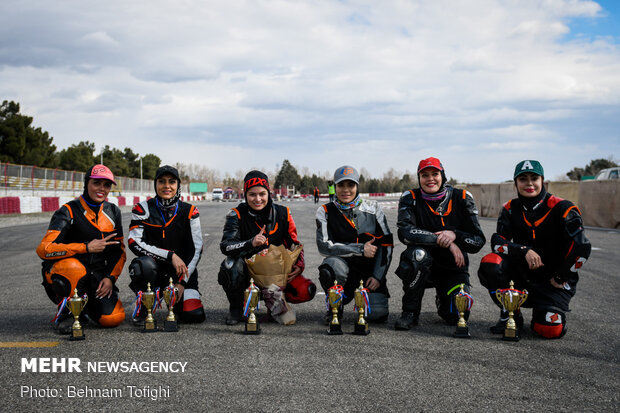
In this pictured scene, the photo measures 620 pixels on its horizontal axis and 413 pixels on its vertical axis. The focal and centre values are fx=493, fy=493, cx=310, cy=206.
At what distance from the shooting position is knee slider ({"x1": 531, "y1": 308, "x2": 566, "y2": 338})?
443cm

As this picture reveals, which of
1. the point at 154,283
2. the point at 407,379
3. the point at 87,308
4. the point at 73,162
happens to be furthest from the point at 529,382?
the point at 73,162

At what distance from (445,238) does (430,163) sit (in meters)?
0.77

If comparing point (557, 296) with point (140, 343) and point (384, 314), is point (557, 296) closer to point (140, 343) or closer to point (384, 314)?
point (384, 314)

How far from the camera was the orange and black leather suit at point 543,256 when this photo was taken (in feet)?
14.6

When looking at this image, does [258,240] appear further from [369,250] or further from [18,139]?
[18,139]

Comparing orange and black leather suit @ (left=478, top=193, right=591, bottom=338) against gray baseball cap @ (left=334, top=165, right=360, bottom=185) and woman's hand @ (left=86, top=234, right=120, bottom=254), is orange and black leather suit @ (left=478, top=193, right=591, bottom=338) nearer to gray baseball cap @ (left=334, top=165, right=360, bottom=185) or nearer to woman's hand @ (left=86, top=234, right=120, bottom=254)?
gray baseball cap @ (left=334, top=165, right=360, bottom=185)

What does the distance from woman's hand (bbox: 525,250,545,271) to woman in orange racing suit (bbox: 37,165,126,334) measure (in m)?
3.95

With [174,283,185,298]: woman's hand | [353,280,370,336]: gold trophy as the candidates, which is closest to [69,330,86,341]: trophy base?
[174,283,185,298]: woman's hand

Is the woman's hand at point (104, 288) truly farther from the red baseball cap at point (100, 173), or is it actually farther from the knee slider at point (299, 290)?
the knee slider at point (299, 290)

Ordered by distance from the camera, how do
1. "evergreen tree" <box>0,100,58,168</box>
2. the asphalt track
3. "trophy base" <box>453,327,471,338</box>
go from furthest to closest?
"evergreen tree" <box>0,100,58,168</box>, "trophy base" <box>453,327,471,338</box>, the asphalt track

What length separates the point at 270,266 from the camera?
499cm

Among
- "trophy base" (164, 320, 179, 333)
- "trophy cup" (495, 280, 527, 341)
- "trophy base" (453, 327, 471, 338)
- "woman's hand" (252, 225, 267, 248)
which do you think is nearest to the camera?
"trophy cup" (495, 280, 527, 341)

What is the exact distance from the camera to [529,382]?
3.39 metres

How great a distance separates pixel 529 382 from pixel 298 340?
1.91 meters
